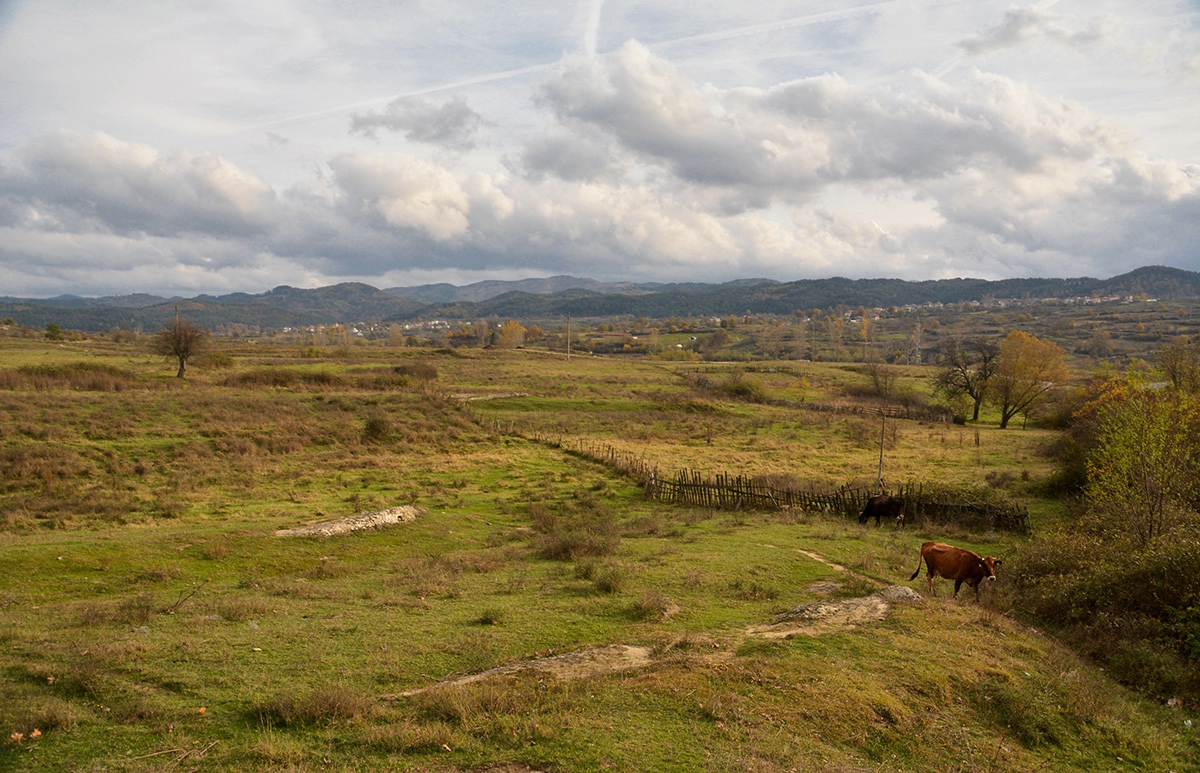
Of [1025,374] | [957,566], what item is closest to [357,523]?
[957,566]

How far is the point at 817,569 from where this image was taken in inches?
739

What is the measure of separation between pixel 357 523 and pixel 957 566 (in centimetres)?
1857

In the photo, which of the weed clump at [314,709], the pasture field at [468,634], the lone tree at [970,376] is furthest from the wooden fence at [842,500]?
the lone tree at [970,376]

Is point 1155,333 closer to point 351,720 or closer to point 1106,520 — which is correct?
point 1106,520

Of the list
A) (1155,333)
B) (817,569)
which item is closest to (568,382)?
(817,569)

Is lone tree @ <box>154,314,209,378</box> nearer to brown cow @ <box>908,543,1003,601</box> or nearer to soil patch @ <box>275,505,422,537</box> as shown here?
soil patch @ <box>275,505,422,537</box>

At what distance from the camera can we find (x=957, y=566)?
1645cm

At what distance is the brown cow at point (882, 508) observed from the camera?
1059 inches

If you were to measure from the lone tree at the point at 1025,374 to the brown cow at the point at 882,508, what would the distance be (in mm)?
49375

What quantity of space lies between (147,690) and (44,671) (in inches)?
58.5

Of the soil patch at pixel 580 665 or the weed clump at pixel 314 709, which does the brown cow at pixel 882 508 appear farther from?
the weed clump at pixel 314 709

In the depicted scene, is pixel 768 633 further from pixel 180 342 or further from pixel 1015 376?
pixel 180 342

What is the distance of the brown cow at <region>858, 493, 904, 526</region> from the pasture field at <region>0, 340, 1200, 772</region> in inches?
48.2

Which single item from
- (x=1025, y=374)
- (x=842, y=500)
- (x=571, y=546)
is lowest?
(x=842, y=500)
